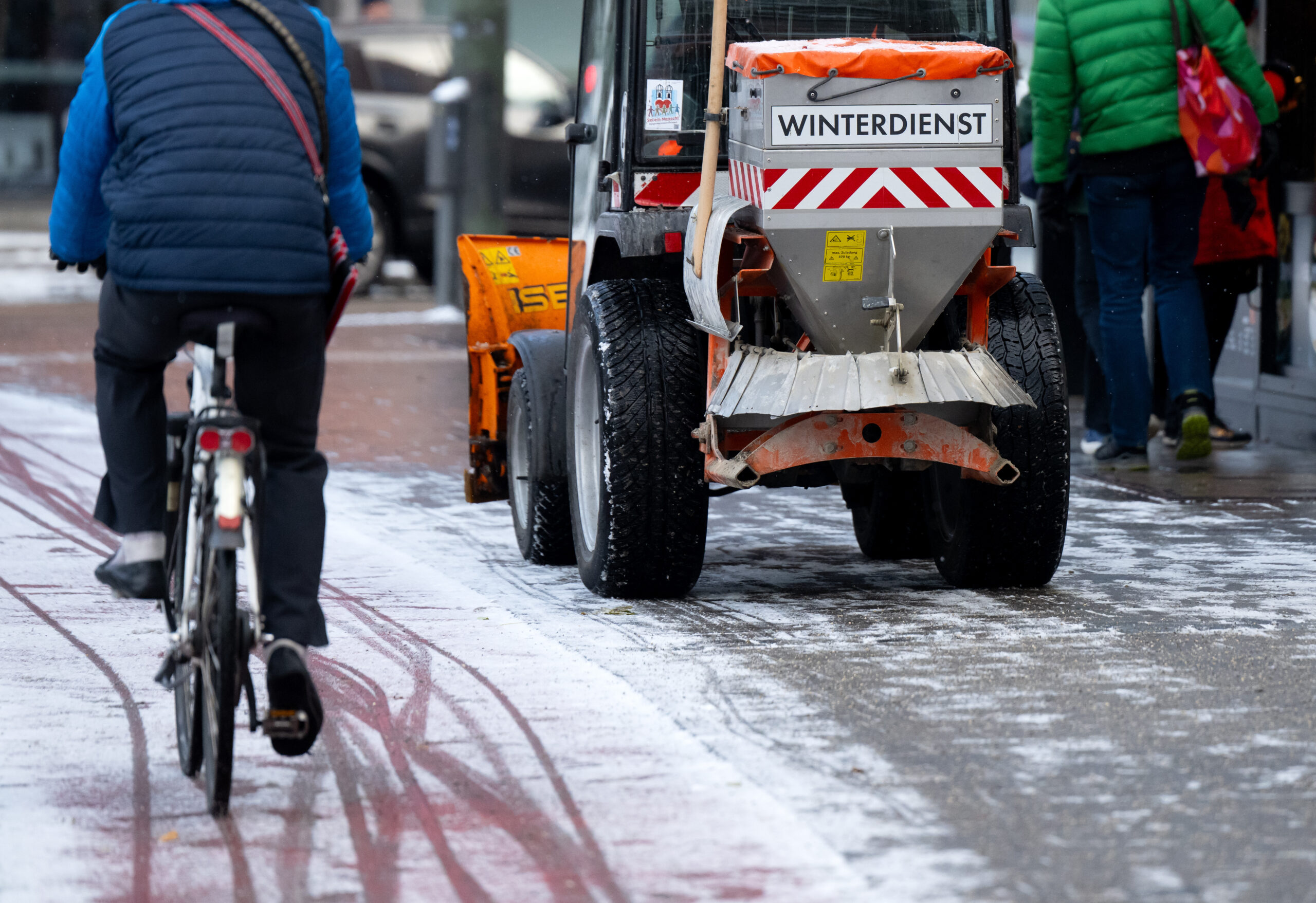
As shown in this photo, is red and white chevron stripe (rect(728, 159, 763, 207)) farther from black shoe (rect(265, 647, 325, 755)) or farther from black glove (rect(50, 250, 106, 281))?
black shoe (rect(265, 647, 325, 755))

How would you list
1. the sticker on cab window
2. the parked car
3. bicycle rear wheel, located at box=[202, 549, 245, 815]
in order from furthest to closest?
1. the parked car
2. the sticker on cab window
3. bicycle rear wheel, located at box=[202, 549, 245, 815]

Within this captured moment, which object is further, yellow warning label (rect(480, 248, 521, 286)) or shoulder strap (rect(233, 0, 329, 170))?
yellow warning label (rect(480, 248, 521, 286))

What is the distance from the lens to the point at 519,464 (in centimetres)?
713

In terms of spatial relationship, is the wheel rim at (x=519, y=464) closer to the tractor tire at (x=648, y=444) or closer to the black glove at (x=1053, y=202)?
the tractor tire at (x=648, y=444)

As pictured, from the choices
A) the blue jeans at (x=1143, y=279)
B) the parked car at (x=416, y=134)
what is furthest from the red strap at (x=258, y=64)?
the parked car at (x=416, y=134)

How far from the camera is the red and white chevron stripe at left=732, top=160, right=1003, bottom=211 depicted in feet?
18.0

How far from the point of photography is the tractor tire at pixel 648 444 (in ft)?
19.1

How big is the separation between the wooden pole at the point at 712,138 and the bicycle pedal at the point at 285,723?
6.68ft

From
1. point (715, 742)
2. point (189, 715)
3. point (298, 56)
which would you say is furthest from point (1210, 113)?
point (189, 715)

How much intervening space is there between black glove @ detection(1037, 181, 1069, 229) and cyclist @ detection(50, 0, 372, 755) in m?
5.24

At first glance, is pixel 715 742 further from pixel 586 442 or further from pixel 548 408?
pixel 548 408

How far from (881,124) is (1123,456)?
12.5 feet

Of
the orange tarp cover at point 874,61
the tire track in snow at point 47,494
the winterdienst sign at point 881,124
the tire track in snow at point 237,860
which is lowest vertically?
the tire track in snow at point 237,860

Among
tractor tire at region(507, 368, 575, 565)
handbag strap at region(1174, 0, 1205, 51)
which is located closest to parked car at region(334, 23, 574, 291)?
handbag strap at region(1174, 0, 1205, 51)
